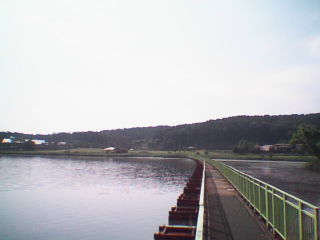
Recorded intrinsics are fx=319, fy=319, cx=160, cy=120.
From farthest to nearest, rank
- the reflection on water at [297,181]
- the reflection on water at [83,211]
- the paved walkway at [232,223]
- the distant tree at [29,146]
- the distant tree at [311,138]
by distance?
the distant tree at [29,146] < the distant tree at [311,138] < the reflection on water at [297,181] < the reflection on water at [83,211] < the paved walkway at [232,223]

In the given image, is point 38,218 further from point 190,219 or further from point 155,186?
point 155,186

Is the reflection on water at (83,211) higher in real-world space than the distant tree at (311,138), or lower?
lower

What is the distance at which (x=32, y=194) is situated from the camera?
3512cm

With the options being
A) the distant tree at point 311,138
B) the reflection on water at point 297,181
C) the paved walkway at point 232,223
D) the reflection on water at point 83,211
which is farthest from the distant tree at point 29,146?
the paved walkway at point 232,223

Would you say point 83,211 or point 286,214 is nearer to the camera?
point 286,214

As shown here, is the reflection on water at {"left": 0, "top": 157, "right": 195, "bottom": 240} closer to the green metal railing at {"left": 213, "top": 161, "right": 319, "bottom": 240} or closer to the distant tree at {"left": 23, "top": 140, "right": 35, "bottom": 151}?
the green metal railing at {"left": 213, "top": 161, "right": 319, "bottom": 240}

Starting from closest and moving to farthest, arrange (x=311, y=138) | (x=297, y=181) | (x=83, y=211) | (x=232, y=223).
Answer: (x=232, y=223) → (x=83, y=211) → (x=297, y=181) → (x=311, y=138)

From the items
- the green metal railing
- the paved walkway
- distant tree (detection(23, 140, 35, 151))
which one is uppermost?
distant tree (detection(23, 140, 35, 151))

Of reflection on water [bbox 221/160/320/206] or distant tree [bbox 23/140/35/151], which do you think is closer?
reflection on water [bbox 221/160/320/206]

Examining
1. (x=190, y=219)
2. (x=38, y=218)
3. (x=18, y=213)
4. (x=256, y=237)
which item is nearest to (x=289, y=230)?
(x=256, y=237)

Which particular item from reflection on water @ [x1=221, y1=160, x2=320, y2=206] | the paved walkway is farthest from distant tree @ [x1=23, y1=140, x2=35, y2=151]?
the paved walkway

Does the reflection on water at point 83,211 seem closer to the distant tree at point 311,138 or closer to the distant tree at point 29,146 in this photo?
the distant tree at point 311,138

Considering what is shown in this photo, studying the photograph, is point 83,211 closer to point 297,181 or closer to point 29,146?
point 297,181

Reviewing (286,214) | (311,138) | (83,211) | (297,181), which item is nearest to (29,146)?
(311,138)
